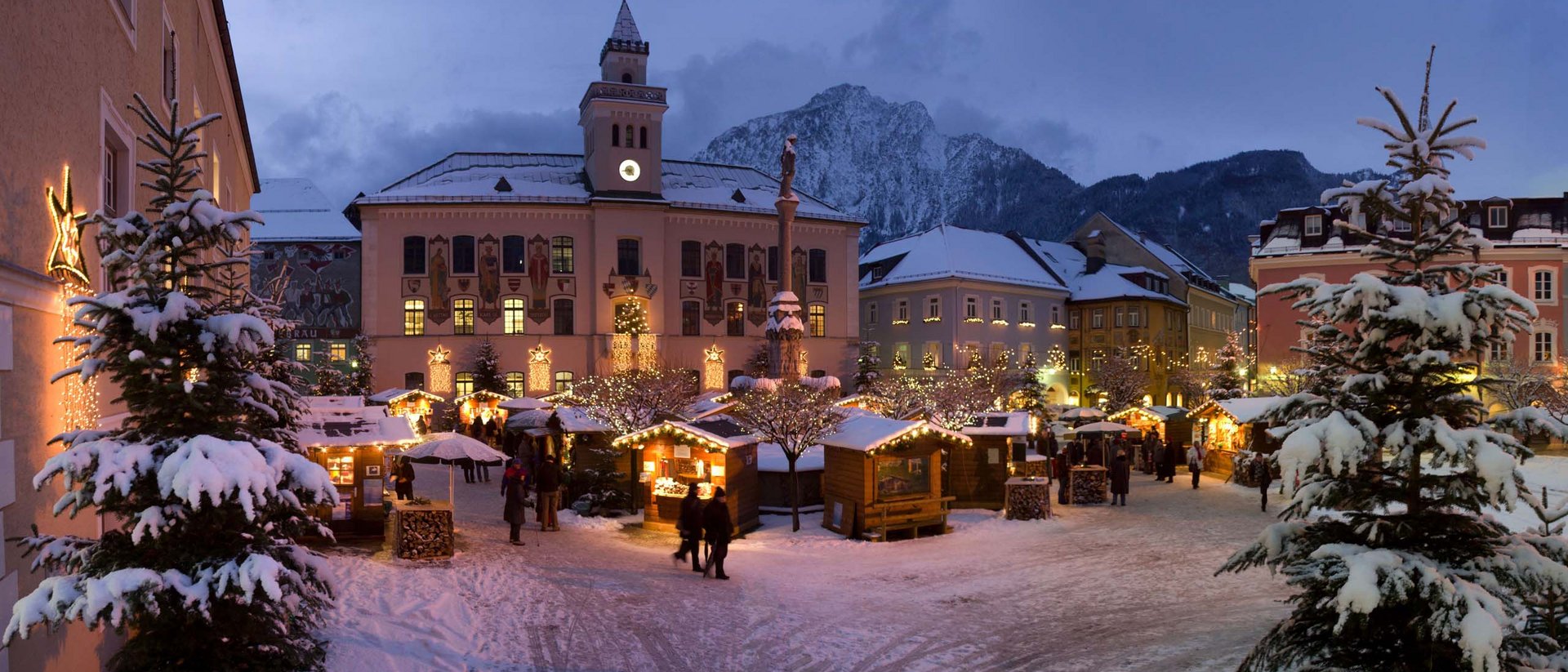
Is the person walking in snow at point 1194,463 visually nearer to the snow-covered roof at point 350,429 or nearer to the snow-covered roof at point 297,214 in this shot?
the snow-covered roof at point 350,429

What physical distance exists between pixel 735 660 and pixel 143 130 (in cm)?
834

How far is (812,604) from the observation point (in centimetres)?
1330

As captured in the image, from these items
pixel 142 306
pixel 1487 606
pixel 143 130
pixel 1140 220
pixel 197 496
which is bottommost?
pixel 1487 606

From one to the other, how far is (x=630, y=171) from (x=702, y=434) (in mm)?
30944

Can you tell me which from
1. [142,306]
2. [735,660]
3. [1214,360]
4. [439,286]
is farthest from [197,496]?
[1214,360]

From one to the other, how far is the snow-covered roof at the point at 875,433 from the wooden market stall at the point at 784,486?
2.08 metres

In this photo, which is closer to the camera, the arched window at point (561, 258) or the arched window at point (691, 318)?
the arched window at point (561, 258)

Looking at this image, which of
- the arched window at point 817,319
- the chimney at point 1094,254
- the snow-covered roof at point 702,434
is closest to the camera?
the snow-covered roof at point 702,434

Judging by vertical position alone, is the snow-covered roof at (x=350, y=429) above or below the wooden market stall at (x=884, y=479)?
above

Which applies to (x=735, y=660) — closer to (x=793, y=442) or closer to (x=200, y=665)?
(x=200, y=665)

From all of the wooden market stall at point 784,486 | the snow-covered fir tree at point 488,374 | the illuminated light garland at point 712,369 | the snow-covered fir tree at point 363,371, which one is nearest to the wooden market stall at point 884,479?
the wooden market stall at point 784,486

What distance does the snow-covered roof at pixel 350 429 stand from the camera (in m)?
16.8

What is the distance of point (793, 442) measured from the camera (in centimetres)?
2091

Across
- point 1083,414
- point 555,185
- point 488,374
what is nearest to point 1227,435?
point 1083,414
